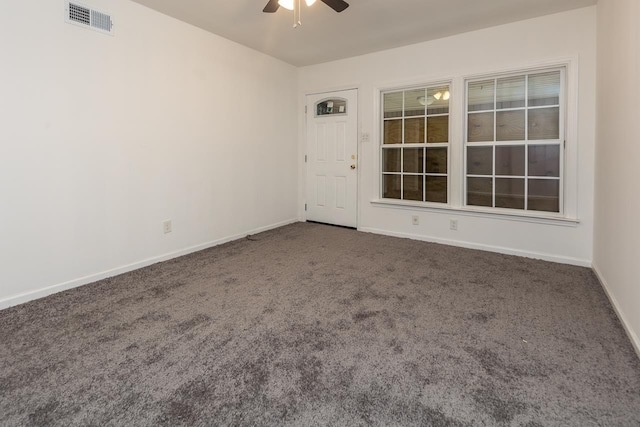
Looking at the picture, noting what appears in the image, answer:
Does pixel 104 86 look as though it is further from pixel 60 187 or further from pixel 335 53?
pixel 335 53

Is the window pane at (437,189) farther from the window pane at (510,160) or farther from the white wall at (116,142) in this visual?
the white wall at (116,142)

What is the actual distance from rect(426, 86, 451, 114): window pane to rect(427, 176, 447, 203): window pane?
2.76ft

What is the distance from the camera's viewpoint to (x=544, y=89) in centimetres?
360

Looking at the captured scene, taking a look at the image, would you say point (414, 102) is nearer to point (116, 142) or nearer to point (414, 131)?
point (414, 131)

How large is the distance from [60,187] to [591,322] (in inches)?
161

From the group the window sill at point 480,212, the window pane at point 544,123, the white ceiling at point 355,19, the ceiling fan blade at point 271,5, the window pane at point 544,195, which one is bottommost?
the window sill at point 480,212

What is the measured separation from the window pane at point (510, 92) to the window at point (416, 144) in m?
0.58

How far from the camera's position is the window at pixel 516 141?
358 cm

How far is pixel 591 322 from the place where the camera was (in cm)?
226

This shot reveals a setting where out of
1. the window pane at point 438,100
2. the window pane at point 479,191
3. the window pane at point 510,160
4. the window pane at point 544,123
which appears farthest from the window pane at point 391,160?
the window pane at point 544,123

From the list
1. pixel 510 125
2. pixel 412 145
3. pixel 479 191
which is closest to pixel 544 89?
pixel 510 125

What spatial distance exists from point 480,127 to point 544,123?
0.64 metres

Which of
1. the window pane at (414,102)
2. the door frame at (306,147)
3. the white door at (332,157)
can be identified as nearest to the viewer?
the window pane at (414,102)

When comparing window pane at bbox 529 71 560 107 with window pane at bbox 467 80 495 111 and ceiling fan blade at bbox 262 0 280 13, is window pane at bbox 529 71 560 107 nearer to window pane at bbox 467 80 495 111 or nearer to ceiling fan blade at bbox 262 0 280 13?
window pane at bbox 467 80 495 111
